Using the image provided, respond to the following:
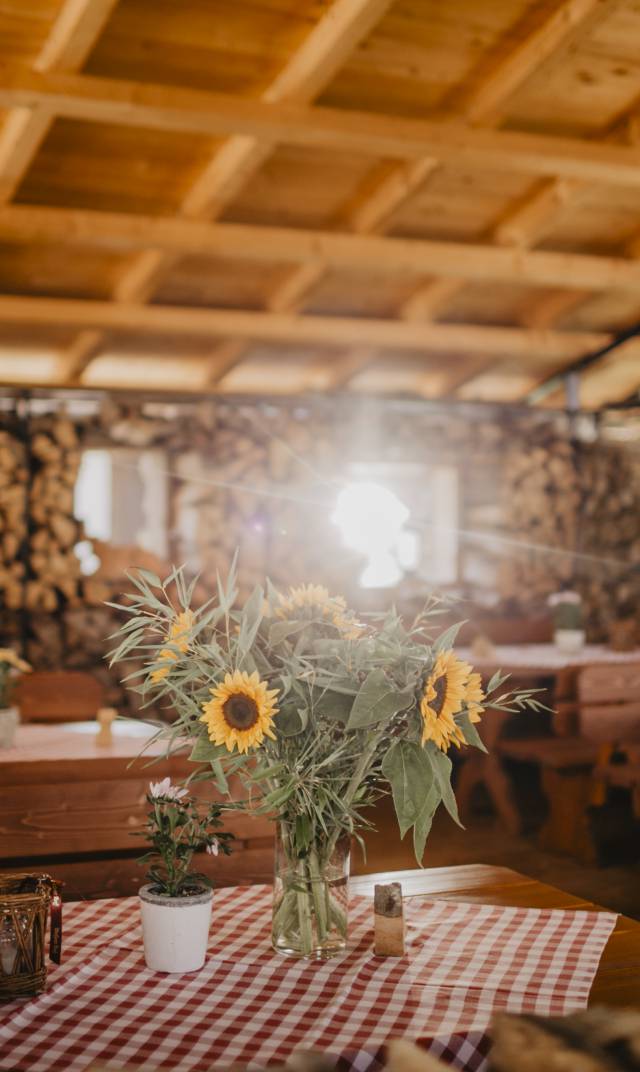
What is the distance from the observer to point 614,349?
8.06 meters

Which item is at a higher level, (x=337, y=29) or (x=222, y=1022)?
(x=337, y=29)

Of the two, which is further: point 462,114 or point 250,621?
point 462,114

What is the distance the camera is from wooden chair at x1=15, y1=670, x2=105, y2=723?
4129 millimetres

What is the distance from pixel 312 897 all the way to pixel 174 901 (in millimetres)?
201

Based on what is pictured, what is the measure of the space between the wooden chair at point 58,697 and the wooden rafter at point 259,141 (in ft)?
8.05

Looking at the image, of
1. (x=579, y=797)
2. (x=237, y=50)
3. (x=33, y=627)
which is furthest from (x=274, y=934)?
(x=33, y=627)

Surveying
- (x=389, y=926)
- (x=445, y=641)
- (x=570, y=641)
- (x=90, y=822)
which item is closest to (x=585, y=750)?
(x=570, y=641)

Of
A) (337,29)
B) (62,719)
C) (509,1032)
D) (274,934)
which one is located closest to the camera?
(509,1032)

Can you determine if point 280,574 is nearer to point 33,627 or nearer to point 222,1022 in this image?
point 33,627

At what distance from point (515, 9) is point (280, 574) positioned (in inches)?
147

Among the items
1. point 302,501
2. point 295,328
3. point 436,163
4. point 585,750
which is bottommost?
point 585,750

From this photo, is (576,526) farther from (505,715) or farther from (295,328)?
(505,715)

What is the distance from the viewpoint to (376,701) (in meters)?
1.54

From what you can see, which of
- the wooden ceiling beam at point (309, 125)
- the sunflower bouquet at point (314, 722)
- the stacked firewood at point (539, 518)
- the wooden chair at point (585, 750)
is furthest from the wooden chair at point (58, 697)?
the stacked firewood at point (539, 518)
